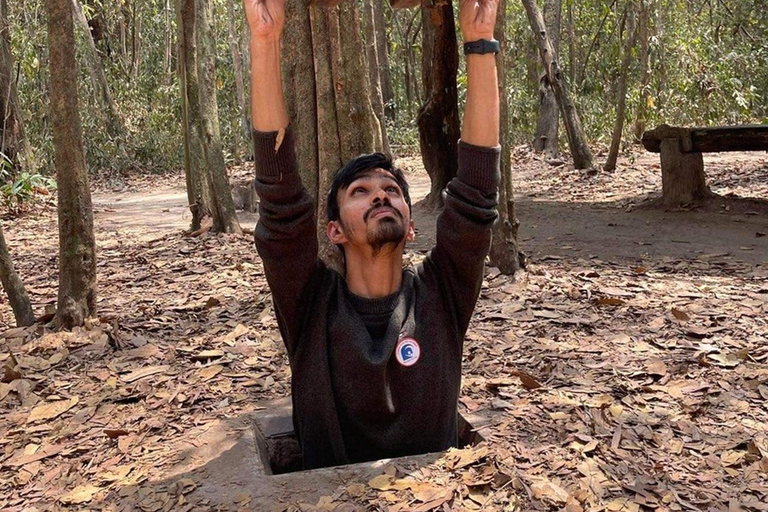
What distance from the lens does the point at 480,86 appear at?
298cm

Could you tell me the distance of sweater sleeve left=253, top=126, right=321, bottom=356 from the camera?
2844 mm

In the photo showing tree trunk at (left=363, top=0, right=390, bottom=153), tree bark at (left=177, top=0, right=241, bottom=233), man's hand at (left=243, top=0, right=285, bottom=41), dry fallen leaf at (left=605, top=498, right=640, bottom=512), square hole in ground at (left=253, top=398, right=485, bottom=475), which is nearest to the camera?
man's hand at (left=243, top=0, right=285, bottom=41)

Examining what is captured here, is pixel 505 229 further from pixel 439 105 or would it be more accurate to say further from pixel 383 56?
pixel 383 56

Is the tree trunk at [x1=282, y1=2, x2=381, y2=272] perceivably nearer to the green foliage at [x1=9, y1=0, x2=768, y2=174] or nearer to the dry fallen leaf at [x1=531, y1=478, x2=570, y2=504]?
the dry fallen leaf at [x1=531, y1=478, x2=570, y2=504]

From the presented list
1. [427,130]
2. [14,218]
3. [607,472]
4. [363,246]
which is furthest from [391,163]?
[14,218]

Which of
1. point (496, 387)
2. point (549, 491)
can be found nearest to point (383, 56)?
point (496, 387)

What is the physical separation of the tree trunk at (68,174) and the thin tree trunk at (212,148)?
12.7ft

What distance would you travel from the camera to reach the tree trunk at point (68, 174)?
494cm

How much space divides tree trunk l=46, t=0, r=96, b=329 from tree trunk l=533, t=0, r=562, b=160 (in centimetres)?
1043

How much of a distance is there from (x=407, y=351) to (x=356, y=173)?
67 centimetres

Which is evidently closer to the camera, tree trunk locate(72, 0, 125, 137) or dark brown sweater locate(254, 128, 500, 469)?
dark brown sweater locate(254, 128, 500, 469)

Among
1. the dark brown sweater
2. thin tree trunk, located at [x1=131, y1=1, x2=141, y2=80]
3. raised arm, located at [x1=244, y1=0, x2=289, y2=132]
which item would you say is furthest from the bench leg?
thin tree trunk, located at [x1=131, y1=1, x2=141, y2=80]

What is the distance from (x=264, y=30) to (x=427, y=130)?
6.72 meters

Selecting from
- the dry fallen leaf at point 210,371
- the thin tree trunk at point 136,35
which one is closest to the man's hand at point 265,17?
the dry fallen leaf at point 210,371
